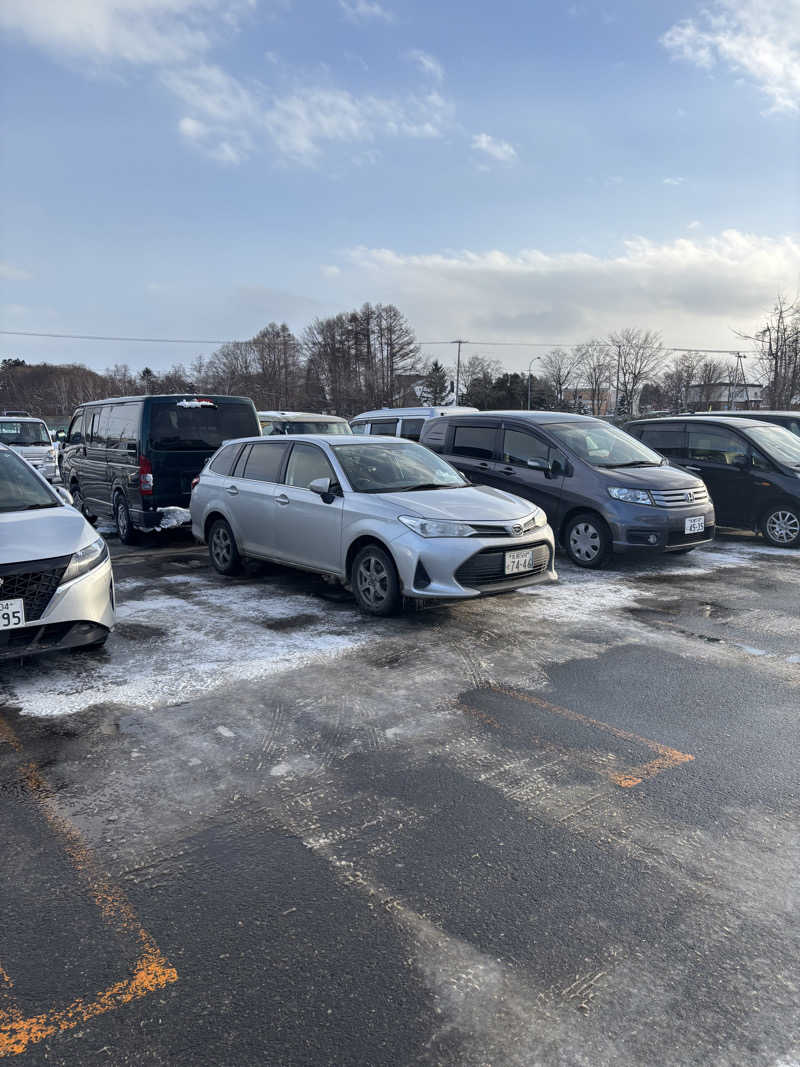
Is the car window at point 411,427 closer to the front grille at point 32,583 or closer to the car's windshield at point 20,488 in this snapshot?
the car's windshield at point 20,488

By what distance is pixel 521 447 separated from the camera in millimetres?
10125

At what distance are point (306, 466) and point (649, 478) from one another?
4.31m

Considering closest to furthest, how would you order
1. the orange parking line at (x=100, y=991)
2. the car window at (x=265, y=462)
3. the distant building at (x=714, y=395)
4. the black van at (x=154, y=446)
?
1. the orange parking line at (x=100, y=991)
2. the car window at (x=265, y=462)
3. the black van at (x=154, y=446)
4. the distant building at (x=714, y=395)

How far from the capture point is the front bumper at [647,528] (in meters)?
8.84

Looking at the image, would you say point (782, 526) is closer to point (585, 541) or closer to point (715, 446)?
point (715, 446)

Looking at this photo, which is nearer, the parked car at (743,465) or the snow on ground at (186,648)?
the snow on ground at (186,648)

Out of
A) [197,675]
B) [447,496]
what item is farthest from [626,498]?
[197,675]

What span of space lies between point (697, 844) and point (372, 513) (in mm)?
4146

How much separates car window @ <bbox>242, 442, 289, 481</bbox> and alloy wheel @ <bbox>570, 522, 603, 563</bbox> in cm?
381

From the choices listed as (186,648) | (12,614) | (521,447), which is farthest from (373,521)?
(521,447)

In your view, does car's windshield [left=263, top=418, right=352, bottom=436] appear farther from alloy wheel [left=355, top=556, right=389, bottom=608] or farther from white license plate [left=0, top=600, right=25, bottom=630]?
white license plate [left=0, top=600, right=25, bottom=630]

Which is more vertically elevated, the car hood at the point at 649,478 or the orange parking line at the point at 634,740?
the car hood at the point at 649,478

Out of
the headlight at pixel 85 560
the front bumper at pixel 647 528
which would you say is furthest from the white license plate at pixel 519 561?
the headlight at pixel 85 560

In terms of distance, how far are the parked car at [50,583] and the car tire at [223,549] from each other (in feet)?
9.10
